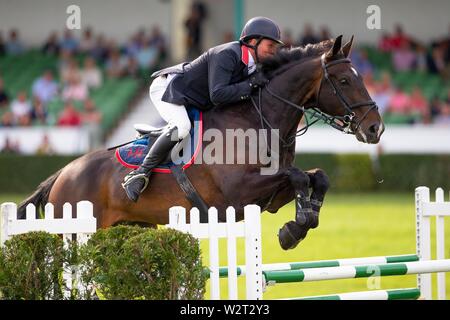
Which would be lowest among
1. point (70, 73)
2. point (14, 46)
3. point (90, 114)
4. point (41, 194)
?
point (41, 194)

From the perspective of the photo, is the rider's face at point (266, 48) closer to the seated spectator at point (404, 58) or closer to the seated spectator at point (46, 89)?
the seated spectator at point (46, 89)

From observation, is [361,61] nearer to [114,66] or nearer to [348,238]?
[114,66]

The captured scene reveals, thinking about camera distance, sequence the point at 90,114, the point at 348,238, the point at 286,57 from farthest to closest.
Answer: the point at 90,114
the point at 348,238
the point at 286,57

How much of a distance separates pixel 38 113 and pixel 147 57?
345 centimetres

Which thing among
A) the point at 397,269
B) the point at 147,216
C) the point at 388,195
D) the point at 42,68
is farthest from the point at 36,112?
the point at 397,269

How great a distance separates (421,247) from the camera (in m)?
6.78

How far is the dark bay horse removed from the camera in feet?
21.1

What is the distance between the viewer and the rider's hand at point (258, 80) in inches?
267

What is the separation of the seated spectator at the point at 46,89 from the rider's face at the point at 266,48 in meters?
15.0

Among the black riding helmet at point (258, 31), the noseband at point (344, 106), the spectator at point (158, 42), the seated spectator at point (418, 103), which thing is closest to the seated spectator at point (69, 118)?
the spectator at point (158, 42)

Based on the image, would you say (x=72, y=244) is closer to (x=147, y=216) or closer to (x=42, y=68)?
(x=147, y=216)

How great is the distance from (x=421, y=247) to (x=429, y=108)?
13.9 meters

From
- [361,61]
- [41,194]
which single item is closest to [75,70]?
[361,61]

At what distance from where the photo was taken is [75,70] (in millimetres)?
21969
